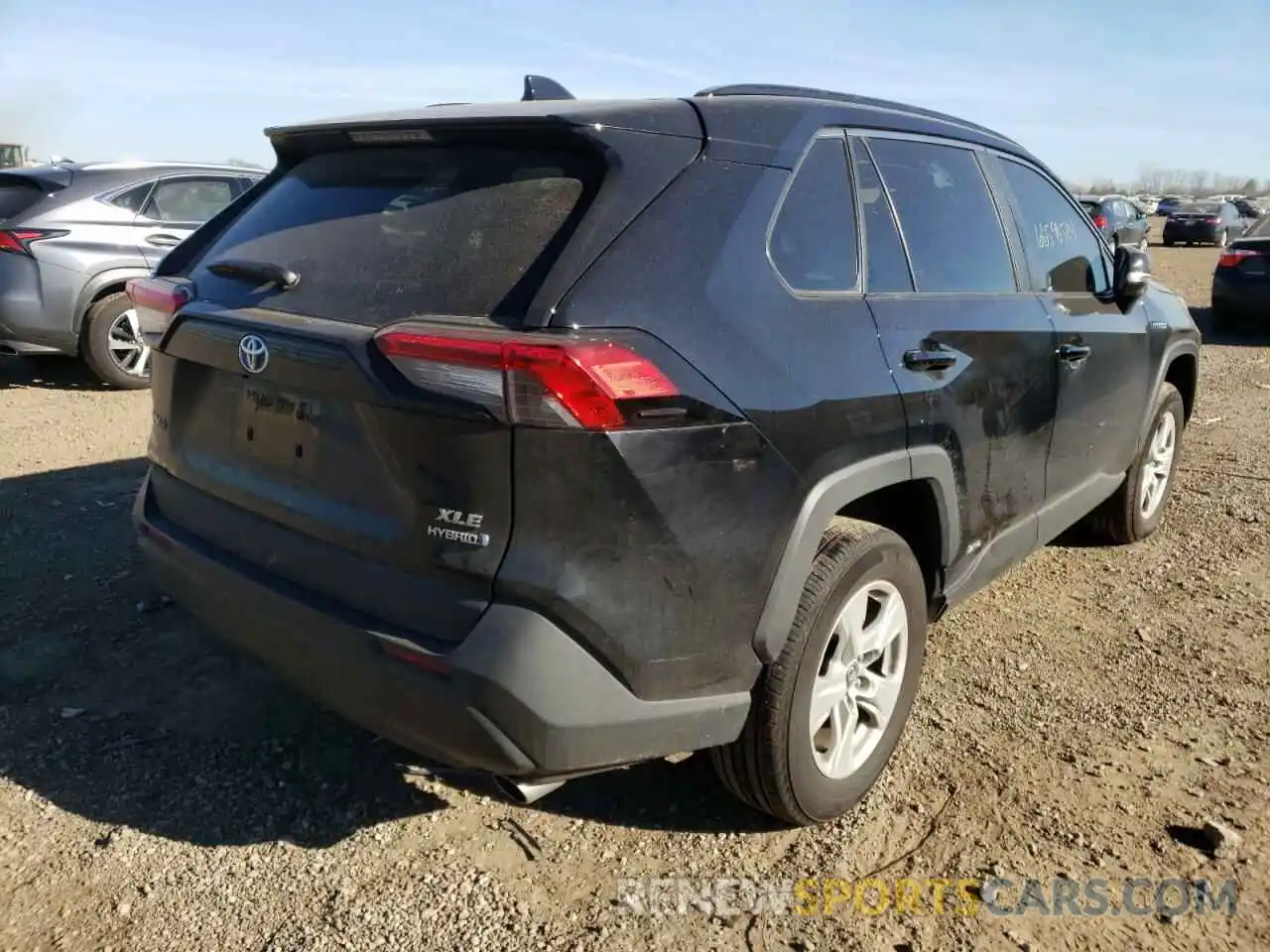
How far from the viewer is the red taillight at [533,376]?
6.46 feet

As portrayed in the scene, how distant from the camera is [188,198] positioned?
328 inches

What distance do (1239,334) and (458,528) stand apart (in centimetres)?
1310

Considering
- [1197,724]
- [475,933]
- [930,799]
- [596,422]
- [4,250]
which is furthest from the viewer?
[4,250]

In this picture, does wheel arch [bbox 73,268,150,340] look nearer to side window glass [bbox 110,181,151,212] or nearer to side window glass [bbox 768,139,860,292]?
side window glass [bbox 110,181,151,212]

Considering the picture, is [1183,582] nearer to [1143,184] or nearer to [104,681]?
[104,681]

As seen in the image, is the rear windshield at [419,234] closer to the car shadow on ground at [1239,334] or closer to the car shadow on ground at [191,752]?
the car shadow on ground at [191,752]

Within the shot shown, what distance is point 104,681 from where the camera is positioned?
11.1ft

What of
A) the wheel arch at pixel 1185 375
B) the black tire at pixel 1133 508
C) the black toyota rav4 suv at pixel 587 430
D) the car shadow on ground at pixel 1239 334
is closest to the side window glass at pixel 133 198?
the black toyota rav4 suv at pixel 587 430

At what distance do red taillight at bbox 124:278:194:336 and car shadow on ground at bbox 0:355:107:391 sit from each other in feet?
18.0

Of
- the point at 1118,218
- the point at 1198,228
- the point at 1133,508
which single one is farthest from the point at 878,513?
the point at 1198,228

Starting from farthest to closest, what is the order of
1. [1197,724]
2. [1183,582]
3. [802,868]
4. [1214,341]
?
[1214,341], [1183,582], [1197,724], [802,868]

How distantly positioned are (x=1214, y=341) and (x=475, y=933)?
12.1 meters

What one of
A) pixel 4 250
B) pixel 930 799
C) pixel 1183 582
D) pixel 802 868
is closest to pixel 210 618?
pixel 802 868

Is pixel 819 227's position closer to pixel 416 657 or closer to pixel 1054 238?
pixel 416 657
